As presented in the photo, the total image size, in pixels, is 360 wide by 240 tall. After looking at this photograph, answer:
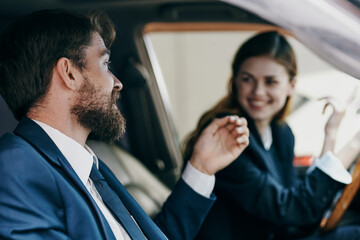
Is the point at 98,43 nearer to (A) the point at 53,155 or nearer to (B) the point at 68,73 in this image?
(B) the point at 68,73

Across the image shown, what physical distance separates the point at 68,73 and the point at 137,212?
1.43ft

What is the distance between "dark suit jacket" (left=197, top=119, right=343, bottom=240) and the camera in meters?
1.82

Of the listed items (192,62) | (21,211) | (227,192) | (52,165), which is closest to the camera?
(21,211)

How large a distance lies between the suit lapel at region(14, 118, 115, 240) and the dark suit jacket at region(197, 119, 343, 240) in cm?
76

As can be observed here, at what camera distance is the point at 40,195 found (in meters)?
1.09

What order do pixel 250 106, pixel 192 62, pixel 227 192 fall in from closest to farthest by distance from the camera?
pixel 227 192, pixel 250 106, pixel 192 62

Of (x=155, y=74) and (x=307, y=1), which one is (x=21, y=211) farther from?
(x=155, y=74)

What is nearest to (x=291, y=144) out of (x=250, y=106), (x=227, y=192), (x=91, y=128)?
(x=250, y=106)

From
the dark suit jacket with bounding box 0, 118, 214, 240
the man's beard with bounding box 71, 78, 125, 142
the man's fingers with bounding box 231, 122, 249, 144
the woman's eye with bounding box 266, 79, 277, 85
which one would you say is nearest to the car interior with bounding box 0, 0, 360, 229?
the woman's eye with bounding box 266, 79, 277, 85

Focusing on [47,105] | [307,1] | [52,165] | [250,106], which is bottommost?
[52,165]

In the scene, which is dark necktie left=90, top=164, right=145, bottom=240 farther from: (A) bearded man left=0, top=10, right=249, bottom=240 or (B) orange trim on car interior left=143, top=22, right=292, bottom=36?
(B) orange trim on car interior left=143, top=22, right=292, bottom=36

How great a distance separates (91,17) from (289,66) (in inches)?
38.4

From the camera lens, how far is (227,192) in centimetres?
185

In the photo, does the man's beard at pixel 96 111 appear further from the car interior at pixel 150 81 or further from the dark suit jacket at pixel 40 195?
the car interior at pixel 150 81
